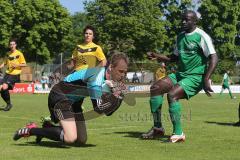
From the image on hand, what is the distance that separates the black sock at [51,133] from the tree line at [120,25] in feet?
164

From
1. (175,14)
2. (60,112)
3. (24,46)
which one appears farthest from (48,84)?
(60,112)

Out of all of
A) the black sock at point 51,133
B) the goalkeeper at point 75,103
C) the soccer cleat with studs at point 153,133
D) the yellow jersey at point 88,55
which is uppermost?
the yellow jersey at point 88,55

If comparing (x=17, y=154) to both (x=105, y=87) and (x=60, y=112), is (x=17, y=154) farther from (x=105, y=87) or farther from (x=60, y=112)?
(x=105, y=87)

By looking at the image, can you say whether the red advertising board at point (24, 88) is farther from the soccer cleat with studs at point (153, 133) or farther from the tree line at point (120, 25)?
the soccer cleat with studs at point (153, 133)

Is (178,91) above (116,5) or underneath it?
underneath

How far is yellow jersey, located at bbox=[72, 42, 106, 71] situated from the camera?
11.9 m

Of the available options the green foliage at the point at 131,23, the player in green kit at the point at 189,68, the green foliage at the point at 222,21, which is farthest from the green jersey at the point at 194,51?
the green foliage at the point at 222,21

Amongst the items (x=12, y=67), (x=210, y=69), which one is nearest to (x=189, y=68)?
(x=210, y=69)

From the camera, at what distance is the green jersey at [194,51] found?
8859 mm

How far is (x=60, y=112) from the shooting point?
8117 mm

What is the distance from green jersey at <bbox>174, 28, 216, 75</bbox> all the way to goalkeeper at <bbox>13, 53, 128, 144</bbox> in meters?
1.47

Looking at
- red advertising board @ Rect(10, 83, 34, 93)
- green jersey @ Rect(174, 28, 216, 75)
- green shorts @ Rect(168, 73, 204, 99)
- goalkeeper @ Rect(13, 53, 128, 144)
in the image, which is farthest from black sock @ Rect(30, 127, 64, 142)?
red advertising board @ Rect(10, 83, 34, 93)

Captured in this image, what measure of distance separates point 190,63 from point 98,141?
2016mm

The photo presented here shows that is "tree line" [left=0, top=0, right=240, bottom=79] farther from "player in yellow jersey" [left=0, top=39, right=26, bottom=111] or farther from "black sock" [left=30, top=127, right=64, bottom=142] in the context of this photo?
"black sock" [left=30, top=127, right=64, bottom=142]
